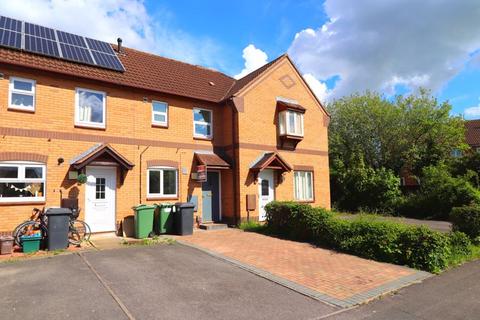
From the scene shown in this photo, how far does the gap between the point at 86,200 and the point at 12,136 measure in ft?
10.5

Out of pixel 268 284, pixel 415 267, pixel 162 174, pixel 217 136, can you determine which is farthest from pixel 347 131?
pixel 268 284

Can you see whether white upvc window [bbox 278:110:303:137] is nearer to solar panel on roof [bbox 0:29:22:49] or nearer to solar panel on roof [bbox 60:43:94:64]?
solar panel on roof [bbox 60:43:94:64]

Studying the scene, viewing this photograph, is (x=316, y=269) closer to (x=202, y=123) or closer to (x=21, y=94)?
(x=202, y=123)

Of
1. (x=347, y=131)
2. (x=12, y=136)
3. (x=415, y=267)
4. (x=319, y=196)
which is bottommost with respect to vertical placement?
(x=415, y=267)

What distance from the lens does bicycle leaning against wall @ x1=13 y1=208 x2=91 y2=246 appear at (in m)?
10.6

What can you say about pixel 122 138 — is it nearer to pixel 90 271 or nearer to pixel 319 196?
pixel 90 271

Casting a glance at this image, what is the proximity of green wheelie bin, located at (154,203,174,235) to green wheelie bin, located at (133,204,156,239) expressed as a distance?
1.30ft

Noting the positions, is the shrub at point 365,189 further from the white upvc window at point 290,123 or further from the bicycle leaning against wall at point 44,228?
the bicycle leaning against wall at point 44,228

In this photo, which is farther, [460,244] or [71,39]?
[71,39]

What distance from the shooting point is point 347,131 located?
3222 cm

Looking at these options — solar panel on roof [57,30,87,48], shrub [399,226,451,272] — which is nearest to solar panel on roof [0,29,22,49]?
solar panel on roof [57,30,87,48]

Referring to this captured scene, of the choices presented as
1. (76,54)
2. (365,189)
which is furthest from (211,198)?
(365,189)

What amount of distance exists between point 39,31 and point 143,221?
8778 mm

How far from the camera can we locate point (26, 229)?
10734 millimetres
